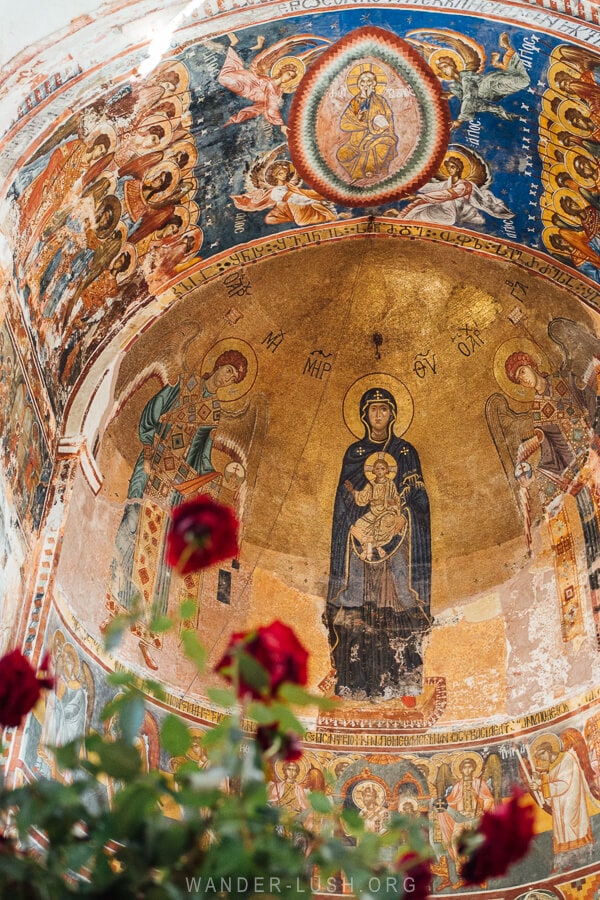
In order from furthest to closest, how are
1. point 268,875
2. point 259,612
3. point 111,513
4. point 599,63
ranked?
point 259,612
point 111,513
point 599,63
point 268,875

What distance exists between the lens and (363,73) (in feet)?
32.1

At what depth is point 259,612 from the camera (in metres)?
11.4

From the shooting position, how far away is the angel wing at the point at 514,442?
37.5 ft

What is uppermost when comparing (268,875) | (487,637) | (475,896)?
(487,637)

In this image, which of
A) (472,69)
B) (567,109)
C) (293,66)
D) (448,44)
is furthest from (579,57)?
(293,66)

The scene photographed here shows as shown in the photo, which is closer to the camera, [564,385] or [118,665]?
[118,665]

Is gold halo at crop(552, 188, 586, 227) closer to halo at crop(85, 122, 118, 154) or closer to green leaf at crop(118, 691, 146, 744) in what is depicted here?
halo at crop(85, 122, 118, 154)

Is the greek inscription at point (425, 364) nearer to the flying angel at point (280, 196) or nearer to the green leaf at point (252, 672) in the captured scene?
the flying angel at point (280, 196)

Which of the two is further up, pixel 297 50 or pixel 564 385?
pixel 297 50

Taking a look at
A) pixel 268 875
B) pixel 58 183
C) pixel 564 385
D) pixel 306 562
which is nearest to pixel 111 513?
pixel 306 562

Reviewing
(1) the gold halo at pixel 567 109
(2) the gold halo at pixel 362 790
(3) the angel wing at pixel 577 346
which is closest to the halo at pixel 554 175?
(1) the gold halo at pixel 567 109

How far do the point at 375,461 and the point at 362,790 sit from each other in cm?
326

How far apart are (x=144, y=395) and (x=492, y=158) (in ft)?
12.6

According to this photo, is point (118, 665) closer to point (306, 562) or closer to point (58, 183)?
point (306, 562)
